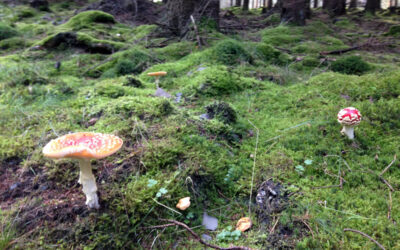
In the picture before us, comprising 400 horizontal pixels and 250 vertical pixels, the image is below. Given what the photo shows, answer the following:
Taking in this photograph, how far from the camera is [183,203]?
2.12m

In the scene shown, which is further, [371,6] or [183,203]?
[371,6]

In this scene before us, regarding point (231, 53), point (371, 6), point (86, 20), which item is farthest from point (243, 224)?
point (371, 6)

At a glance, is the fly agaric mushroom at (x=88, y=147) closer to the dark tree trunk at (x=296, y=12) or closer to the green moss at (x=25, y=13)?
the dark tree trunk at (x=296, y=12)

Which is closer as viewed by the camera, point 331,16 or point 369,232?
A: point 369,232

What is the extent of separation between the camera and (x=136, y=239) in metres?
1.99

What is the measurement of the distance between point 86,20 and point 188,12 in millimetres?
4367

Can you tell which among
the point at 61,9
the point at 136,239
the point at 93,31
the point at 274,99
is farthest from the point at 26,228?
the point at 61,9

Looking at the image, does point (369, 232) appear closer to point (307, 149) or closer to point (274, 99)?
Result: point (307, 149)

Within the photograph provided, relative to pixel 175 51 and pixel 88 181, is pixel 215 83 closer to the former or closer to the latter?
pixel 175 51

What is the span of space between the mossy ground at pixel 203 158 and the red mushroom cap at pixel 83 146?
53 cm

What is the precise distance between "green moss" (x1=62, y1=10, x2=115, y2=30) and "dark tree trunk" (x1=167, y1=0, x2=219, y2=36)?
3.43 m

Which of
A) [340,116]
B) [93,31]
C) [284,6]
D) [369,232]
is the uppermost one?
[284,6]

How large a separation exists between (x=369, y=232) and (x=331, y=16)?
51.5ft

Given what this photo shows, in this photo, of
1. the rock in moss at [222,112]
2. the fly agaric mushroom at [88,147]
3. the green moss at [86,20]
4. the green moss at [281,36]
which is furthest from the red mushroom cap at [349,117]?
the green moss at [86,20]
